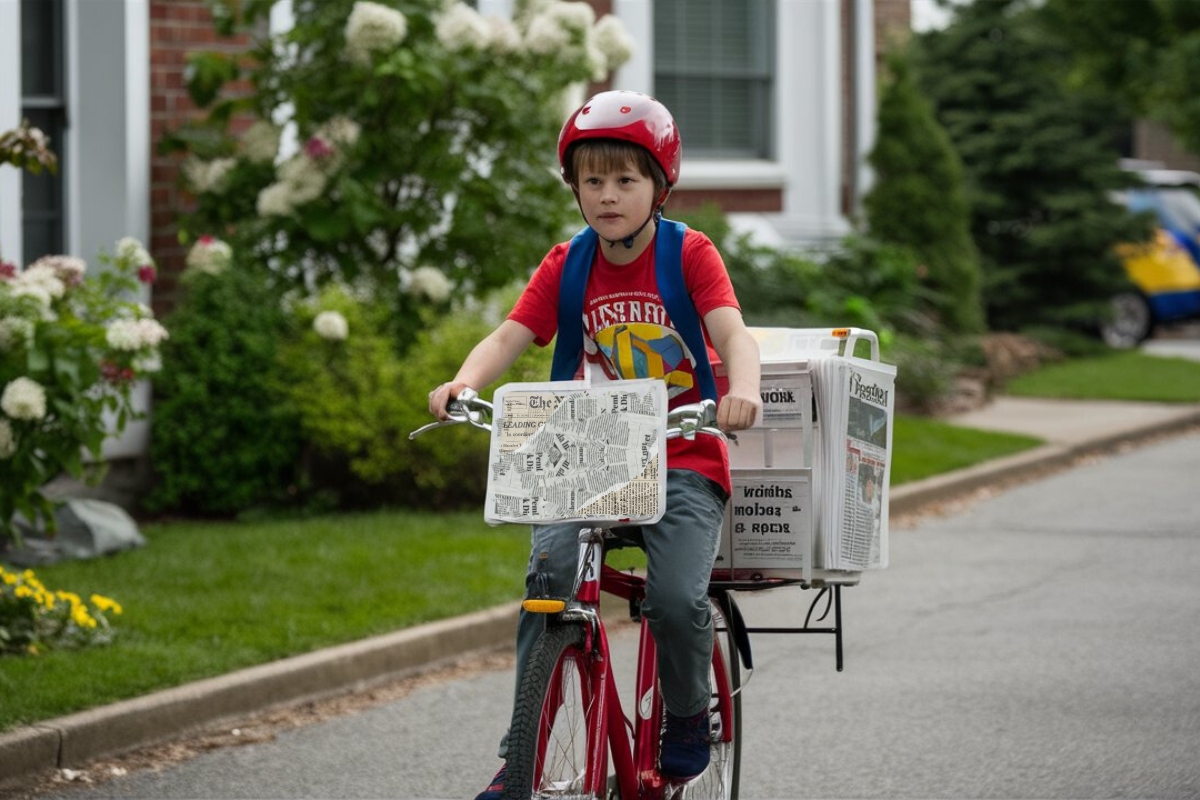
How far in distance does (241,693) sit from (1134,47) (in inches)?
993

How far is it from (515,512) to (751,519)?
752mm

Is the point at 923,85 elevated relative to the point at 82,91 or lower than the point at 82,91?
elevated

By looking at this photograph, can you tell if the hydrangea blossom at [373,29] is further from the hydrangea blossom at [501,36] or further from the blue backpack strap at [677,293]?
the blue backpack strap at [677,293]

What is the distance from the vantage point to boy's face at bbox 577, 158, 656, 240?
13.9 feet

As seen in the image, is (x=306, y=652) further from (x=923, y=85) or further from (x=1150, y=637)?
(x=923, y=85)

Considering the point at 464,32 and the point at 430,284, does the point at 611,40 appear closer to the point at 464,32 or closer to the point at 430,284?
the point at 464,32

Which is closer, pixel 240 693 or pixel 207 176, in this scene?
pixel 240 693

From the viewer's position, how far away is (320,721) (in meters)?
6.53

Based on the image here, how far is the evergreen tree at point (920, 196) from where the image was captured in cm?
1734

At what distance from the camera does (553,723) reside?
13.0 feet

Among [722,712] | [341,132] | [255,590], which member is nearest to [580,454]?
[722,712]

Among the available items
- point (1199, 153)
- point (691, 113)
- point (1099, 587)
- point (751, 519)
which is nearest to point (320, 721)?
point (751, 519)

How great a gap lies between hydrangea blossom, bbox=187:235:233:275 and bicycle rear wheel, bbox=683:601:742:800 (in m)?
5.93

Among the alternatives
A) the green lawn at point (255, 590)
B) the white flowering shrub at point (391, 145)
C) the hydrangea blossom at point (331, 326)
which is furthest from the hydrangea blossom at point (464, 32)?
the green lawn at point (255, 590)
